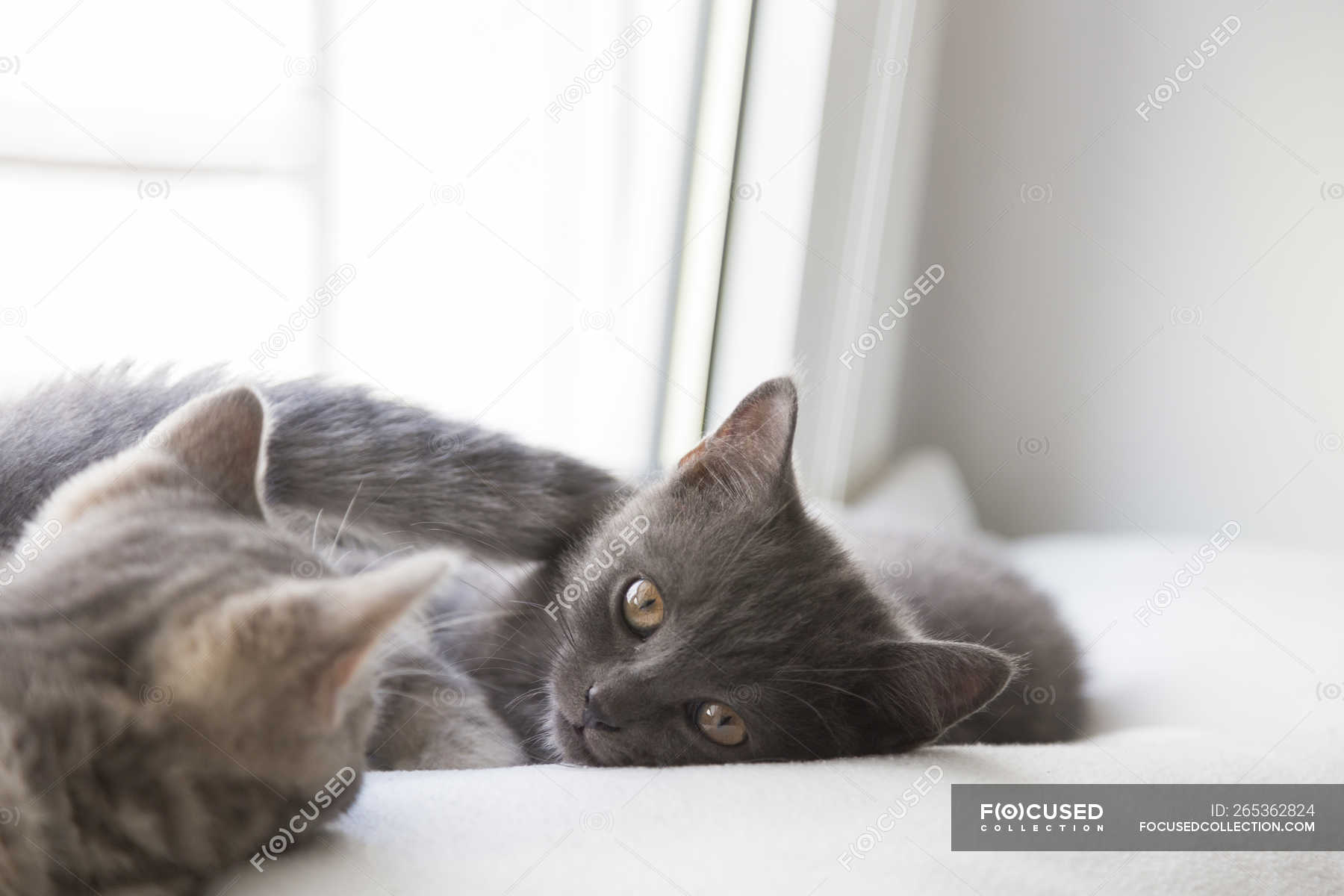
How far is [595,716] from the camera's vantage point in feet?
3.66

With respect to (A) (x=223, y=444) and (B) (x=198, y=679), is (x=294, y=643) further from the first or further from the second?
(A) (x=223, y=444)

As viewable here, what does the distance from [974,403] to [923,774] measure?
1851 millimetres

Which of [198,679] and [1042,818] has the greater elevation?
[198,679]

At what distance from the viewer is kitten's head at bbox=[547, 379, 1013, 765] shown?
1114mm

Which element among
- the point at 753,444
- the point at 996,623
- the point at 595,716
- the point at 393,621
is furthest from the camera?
the point at 996,623

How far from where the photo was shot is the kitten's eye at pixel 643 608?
118 centimetres

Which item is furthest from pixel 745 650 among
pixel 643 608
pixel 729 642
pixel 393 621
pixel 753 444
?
pixel 393 621

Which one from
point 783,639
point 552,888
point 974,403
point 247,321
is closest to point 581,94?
point 247,321

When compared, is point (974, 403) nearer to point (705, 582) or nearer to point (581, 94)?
point (581, 94)

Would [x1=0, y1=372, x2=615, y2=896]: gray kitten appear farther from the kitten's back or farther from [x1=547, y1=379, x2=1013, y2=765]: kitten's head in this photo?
the kitten's back

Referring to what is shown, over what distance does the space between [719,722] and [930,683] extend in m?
0.23

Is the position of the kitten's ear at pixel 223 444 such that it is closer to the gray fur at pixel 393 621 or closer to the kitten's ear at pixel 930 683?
the gray fur at pixel 393 621

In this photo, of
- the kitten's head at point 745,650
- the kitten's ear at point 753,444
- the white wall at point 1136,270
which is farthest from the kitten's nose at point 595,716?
the white wall at point 1136,270

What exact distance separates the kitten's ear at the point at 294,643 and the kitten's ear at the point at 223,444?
0.22 m
